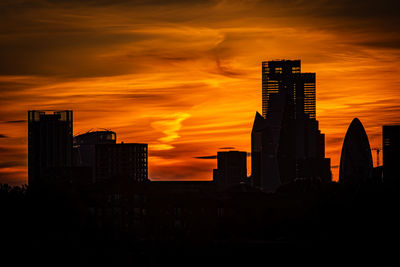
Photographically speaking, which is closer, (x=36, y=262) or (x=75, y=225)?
(x=36, y=262)

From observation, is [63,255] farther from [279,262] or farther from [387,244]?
[387,244]

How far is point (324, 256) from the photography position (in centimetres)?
16575

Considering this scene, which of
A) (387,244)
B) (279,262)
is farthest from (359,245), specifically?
(279,262)

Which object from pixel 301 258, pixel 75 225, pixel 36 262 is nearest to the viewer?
pixel 36 262

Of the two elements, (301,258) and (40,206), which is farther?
(40,206)

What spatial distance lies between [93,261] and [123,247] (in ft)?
43.6

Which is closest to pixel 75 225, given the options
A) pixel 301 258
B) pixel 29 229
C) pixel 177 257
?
pixel 29 229

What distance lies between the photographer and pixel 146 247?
559 ft

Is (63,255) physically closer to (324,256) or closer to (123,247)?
(123,247)

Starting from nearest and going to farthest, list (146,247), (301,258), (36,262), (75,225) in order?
(36,262), (301,258), (146,247), (75,225)

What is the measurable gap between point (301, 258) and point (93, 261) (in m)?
30.6

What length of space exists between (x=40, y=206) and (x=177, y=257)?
125ft

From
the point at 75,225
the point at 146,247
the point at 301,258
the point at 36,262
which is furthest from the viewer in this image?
the point at 75,225

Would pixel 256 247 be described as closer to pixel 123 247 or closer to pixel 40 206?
pixel 123 247
